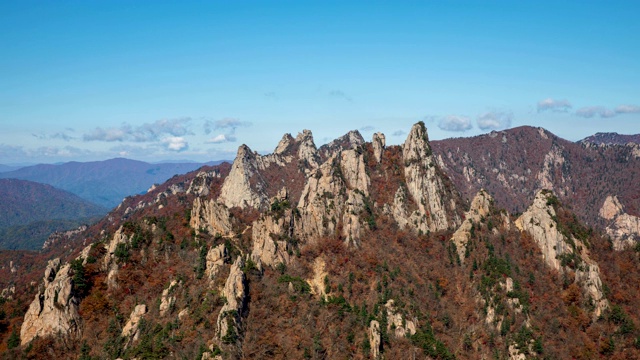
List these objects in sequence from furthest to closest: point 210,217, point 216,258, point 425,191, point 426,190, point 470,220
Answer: point 426,190 → point 425,191 → point 470,220 → point 210,217 → point 216,258

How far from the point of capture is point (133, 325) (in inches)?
3031

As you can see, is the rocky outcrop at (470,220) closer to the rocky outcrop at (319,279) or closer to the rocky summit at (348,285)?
the rocky summit at (348,285)

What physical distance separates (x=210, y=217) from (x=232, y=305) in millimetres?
37660

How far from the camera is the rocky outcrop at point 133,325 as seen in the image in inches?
2943

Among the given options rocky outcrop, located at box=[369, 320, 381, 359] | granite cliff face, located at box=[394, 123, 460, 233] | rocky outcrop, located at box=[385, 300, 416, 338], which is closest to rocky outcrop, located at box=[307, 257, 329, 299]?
rocky outcrop, located at box=[369, 320, 381, 359]

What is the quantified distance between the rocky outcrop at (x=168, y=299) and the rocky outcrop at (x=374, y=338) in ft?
123

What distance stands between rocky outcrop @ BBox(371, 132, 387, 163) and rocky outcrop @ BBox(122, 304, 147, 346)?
3081 inches

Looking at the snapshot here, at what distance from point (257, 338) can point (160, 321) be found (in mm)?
18271

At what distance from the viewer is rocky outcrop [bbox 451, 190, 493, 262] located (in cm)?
10725

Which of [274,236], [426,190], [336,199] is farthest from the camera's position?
[426,190]

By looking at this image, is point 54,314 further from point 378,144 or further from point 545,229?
point 545,229

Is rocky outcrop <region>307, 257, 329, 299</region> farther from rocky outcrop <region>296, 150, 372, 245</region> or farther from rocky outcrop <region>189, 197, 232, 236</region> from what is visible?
rocky outcrop <region>189, 197, 232, 236</region>

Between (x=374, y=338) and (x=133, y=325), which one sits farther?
(x=374, y=338)

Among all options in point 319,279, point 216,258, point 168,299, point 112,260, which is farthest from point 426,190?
point 112,260
